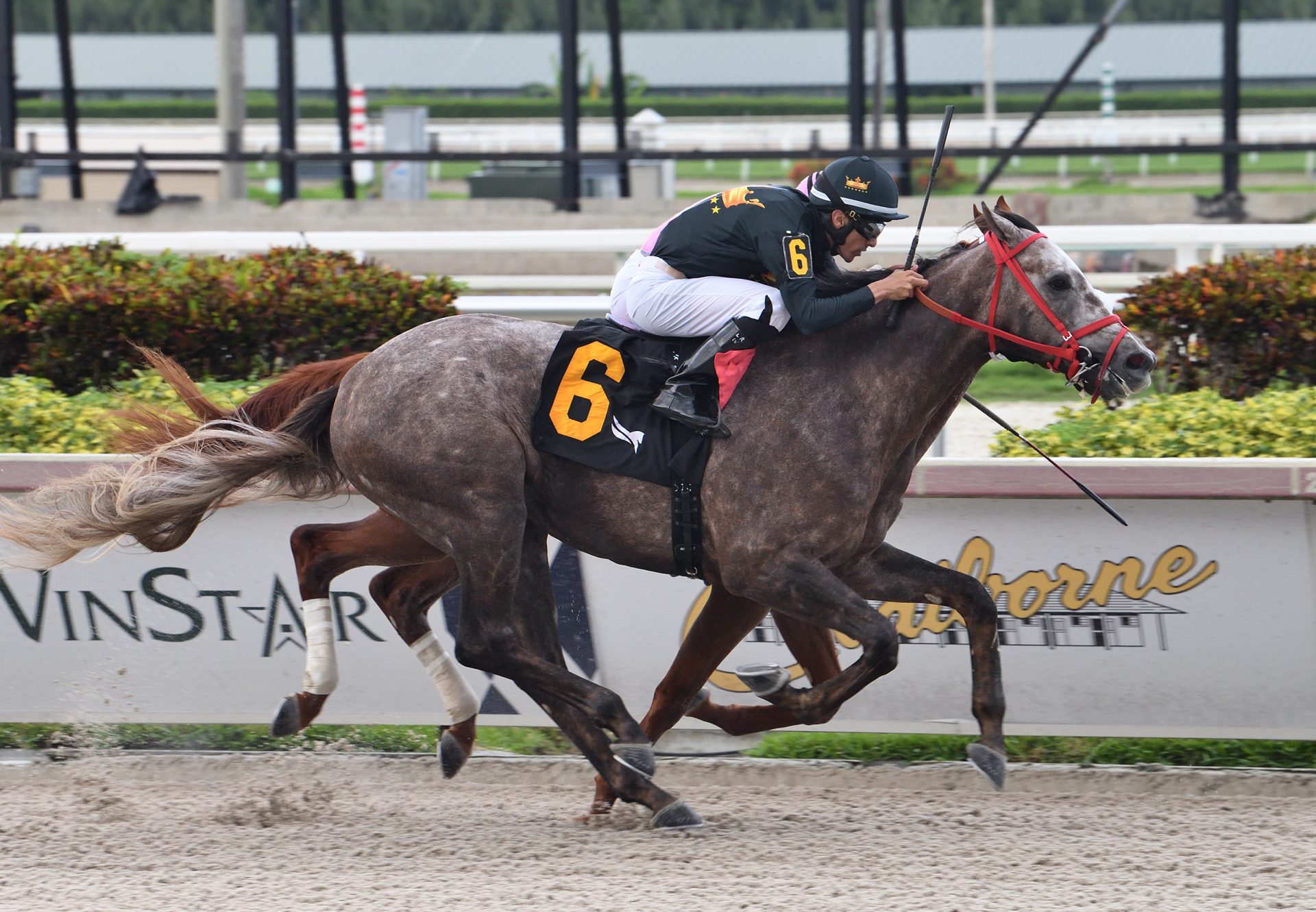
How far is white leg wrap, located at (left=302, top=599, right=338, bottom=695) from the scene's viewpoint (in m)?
4.40

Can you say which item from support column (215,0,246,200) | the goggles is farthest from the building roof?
the goggles

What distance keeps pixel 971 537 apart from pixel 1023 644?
353 millimetres

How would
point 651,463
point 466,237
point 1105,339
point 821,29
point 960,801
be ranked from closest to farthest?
1. point 1105,339
2. point 651,463
3. point 960,801
4. point 466,237
5. point 821,29

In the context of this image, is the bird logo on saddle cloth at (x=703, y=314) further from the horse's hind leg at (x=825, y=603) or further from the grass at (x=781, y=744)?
the grass at (x=781, y=744)

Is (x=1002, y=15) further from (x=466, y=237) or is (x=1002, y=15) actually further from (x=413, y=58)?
(x=466, y=237)

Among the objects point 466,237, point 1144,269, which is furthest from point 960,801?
point 1144,269

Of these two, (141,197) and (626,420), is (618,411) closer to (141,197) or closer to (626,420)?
(626,420)

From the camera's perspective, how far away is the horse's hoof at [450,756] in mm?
4430

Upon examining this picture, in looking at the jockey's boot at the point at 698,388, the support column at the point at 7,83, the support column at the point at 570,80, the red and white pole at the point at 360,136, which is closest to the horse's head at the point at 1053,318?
the jockey's boot at the point at 698,388

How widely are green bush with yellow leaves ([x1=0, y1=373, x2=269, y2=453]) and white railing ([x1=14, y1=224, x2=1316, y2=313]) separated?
167 cm

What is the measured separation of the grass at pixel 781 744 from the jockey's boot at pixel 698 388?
1250mm

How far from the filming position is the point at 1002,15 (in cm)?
4288

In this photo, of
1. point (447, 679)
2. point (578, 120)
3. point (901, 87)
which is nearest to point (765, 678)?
point (447, 679)

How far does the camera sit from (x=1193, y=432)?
16.4ft
